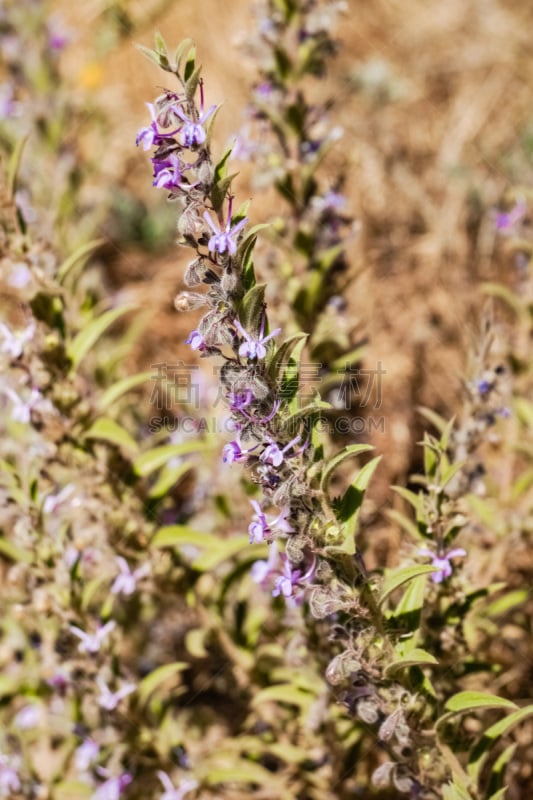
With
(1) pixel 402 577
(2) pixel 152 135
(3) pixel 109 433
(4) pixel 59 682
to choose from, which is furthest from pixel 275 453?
(4) pixel 59 682

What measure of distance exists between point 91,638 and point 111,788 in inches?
21.3

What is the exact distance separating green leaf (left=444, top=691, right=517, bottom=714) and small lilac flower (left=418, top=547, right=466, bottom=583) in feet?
0.92

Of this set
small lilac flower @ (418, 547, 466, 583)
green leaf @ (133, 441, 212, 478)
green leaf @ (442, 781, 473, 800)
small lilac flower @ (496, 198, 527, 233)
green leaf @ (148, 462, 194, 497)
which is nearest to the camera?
green leaf @ (442, 781, 473, 800)

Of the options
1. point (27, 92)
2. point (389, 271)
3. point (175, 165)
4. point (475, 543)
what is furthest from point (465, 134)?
point (175, 165)

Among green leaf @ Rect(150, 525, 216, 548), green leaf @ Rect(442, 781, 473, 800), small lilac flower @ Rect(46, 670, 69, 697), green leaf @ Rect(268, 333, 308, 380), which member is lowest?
small lilac flower @ Rect(46, 670, 69, 697)

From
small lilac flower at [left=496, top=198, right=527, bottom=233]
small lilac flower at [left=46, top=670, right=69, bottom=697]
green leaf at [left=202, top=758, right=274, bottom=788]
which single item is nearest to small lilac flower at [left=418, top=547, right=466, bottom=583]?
green leaf at [left=202, top=758, right=274, bottom=788]

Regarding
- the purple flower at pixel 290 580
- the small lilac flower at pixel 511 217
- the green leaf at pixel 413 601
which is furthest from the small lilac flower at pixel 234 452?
the small lilac flower at pixel 511 217

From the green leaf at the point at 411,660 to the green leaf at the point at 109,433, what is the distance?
0.98m

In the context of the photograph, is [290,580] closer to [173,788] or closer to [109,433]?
[109,433]

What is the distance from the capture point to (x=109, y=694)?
260 cm

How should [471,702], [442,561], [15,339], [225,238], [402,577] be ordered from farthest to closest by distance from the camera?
[15,339] < [442,561] < [471,702] < [402,577] < [225,238]

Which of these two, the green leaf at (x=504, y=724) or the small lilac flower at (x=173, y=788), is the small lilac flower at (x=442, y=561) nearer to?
the green leaf at (x=504, y=724)

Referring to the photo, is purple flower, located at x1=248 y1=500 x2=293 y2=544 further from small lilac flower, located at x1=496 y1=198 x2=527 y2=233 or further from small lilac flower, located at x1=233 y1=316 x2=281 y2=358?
small lilac flower, located at x1=496 y1=198 x2=527 y2=233

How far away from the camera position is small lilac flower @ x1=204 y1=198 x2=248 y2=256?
176cm
